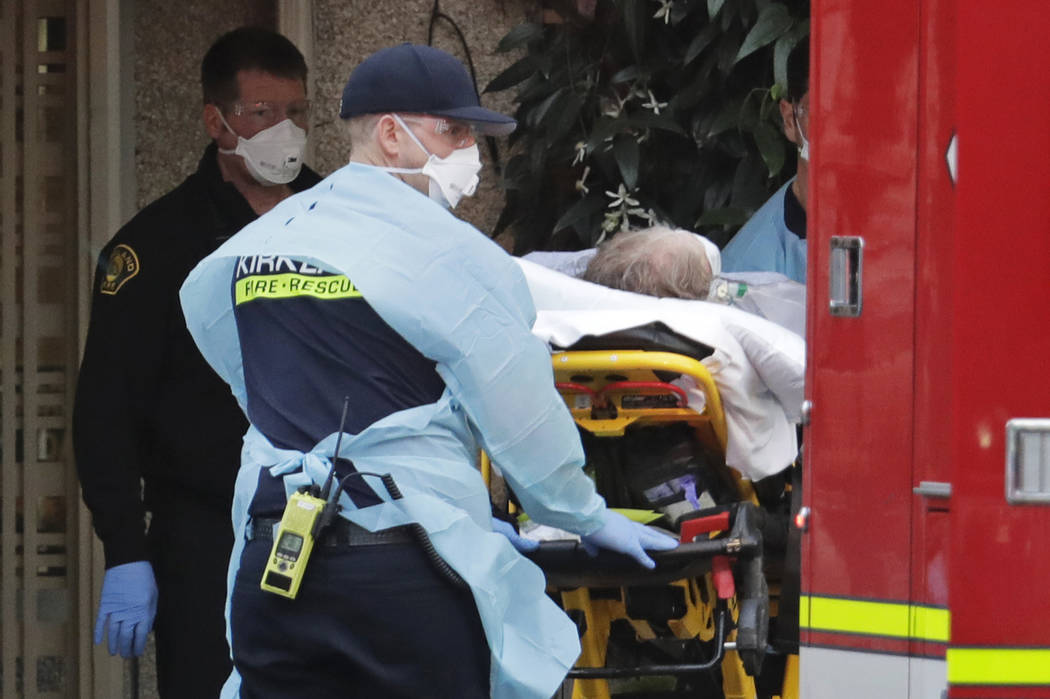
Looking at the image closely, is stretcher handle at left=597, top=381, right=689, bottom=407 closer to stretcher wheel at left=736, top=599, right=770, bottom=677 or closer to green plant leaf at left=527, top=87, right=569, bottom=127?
stretcher wheel at left=736, top=599, right=770, bottom=677

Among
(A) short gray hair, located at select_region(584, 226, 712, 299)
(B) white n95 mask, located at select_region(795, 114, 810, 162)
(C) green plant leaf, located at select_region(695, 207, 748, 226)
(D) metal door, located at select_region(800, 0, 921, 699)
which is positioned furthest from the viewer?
(C) green plant leaf, located at select_region(695, 207, 748, 226)

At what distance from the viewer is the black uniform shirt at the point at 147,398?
147 inches

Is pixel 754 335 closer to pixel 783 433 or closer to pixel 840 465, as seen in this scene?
pixel 783 433

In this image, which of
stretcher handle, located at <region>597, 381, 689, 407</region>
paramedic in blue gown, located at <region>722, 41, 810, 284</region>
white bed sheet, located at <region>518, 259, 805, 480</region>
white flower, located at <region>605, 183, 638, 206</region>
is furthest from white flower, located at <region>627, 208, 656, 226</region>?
stretcher handle, located at <region>597, 381, 689, 407</region>

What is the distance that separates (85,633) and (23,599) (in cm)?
23

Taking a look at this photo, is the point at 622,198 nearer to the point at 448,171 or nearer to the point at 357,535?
the point at 448,171

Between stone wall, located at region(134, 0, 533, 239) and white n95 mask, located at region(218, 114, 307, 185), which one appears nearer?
white n95 mask, located at region(218, 114, 307, 185)

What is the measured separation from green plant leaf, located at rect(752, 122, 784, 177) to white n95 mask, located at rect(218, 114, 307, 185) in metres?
1.43

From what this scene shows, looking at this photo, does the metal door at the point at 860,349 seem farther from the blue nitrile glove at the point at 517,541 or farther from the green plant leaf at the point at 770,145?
the green plant leaf at the point at 770,145

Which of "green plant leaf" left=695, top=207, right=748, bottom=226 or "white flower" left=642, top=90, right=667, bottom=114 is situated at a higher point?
"white flower" left=642, top=90, right=667, bottom=114

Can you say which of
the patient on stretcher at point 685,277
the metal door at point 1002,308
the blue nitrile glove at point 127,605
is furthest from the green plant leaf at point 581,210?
the metal door at point 1002,308

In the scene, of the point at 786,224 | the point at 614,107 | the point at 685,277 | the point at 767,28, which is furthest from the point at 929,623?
the point at 614,107

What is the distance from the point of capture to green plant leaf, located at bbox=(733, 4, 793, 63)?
4.67m

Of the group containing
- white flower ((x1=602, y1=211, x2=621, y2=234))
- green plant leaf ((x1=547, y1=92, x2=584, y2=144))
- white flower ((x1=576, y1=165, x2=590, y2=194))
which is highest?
green plant leaf ((x1=547, y1=92, x2=584, y2=144))
